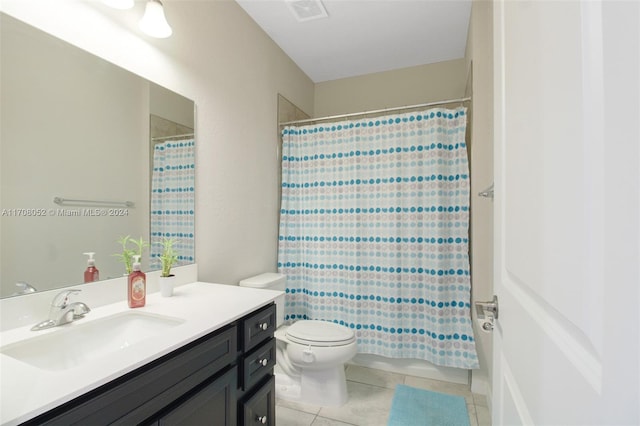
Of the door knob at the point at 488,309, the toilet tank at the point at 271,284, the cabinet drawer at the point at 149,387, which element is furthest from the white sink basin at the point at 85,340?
the door knob at the point at 488,309

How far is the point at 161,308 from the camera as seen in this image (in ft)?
3.71

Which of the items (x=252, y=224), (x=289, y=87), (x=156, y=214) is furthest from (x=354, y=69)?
(x=156, y=214)

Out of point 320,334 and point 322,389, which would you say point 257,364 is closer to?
point 320,334

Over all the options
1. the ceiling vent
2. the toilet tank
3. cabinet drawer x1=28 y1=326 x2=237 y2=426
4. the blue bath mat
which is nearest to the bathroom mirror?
cabinet drawer x1=28 y1=326 x2=237 y2=426

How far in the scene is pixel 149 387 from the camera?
77 cm

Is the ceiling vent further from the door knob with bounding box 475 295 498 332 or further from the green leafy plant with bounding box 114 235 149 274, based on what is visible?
the door knob with bounding box 475 295 498 332

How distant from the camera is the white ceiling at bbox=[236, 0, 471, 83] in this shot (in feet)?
6.55

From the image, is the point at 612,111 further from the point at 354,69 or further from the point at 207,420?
the point at 354,69

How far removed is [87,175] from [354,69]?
252cm

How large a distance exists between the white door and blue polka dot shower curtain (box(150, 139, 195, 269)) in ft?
4.76

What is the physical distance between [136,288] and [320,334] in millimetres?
1094

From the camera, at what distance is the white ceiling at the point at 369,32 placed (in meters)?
2.00

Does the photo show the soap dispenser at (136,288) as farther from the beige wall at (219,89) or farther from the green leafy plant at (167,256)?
the beige wall at (219,89)

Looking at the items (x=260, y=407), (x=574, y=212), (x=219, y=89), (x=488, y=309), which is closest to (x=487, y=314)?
(x=488, y=309)
